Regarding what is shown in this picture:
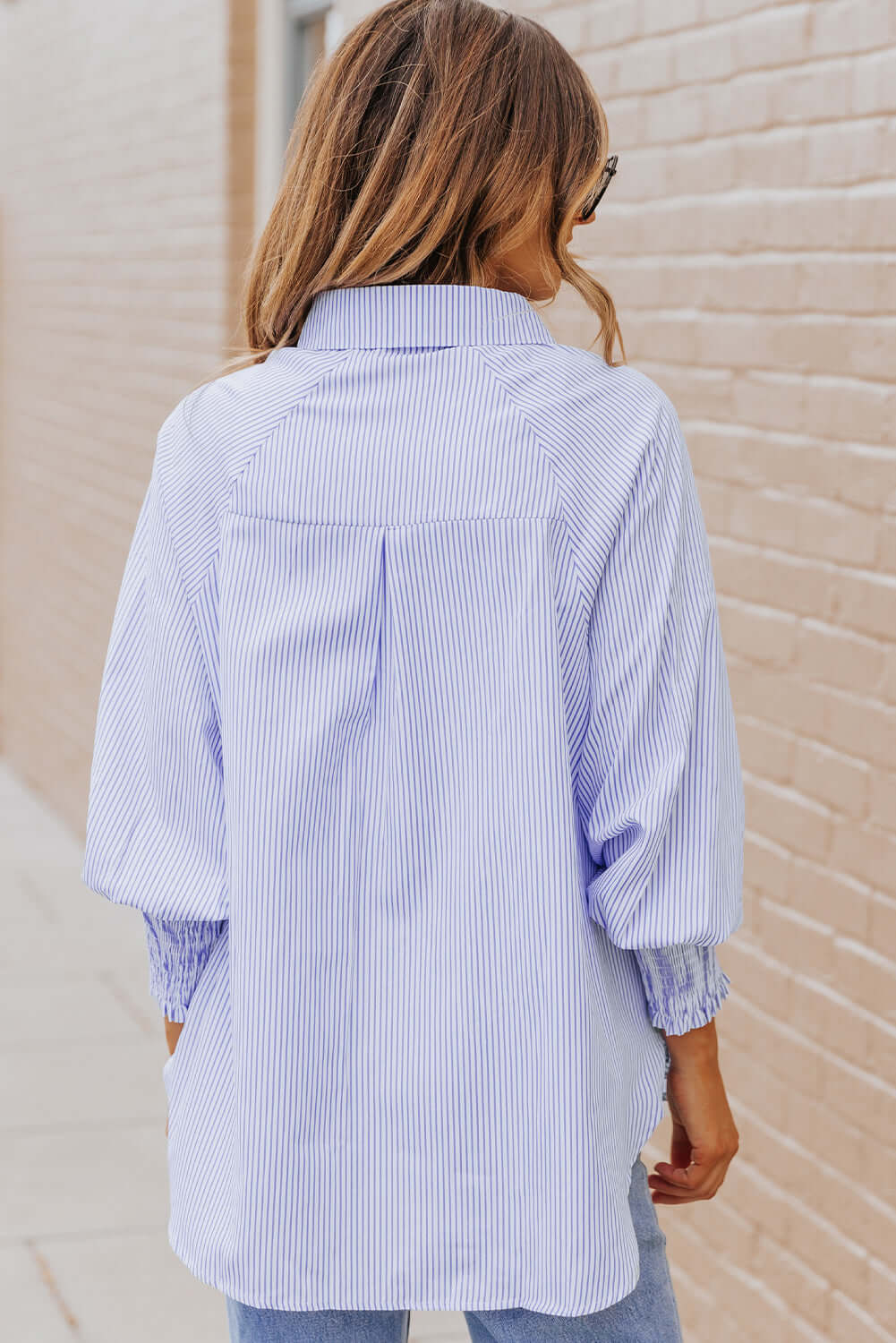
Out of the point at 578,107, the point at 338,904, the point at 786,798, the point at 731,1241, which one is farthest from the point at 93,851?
the point at 731,1241

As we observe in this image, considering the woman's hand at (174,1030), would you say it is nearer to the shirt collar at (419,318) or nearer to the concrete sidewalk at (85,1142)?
the shirt collar at (419,318)

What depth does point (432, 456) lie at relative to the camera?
1.32m

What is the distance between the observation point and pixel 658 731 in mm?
1373

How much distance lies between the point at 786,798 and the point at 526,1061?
1382 millimetres

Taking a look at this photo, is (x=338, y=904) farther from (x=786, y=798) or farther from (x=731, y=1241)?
(x=731, y=1241)

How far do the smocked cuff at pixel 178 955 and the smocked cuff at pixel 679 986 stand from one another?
36 cm

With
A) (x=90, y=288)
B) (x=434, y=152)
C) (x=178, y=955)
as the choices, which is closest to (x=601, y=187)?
(x=434, y=152)

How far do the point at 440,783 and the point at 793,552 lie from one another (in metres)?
1.37

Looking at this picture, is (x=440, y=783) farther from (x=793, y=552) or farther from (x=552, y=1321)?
(x=793, y=552)

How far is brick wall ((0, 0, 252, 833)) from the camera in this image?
554 cm

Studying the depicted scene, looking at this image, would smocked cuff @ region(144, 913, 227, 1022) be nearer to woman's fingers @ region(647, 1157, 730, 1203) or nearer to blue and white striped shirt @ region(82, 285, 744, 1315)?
blue and white striped shirt @ region(82, 285, 744, 1315)

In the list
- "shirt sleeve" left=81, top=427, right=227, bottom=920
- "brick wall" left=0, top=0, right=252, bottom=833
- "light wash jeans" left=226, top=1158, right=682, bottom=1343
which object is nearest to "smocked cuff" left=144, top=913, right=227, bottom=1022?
"shirt sleeve" left=81, top=427, right=227, bottom=920

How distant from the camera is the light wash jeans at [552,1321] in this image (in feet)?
4.72

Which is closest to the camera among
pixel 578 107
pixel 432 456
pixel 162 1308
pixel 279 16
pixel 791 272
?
pixel 432 456
